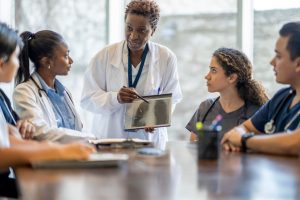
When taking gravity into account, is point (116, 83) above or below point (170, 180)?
above

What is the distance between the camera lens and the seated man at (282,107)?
2150mm

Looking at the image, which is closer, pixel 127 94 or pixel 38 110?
pixel 38 110

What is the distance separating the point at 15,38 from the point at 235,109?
1.39 meters

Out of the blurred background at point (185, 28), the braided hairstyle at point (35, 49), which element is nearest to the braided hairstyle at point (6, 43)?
the braided hairstyle at point (35, 49)

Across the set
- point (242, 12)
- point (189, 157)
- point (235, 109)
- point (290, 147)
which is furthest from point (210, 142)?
point (242, 12)

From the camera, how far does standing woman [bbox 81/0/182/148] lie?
2.99 meters

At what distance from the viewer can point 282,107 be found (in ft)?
7.48

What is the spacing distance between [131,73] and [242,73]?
66cm

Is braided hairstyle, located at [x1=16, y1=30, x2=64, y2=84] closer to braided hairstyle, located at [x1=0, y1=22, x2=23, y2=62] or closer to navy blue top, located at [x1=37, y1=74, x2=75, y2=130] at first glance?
navy blue top, located at [x1=37, y1=74, x2=75, y2=130]

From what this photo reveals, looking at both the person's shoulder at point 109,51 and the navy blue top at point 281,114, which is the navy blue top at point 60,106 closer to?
the person's shoulder at point 109,51

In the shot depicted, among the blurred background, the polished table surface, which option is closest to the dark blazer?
the polished table surface

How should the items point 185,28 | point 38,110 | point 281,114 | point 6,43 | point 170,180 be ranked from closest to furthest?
point 170,180
point 6,43
point 281,114
point 38,110
point 185,28

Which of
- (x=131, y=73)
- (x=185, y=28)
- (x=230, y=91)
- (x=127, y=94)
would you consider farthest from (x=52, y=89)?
(x=185, y=28)

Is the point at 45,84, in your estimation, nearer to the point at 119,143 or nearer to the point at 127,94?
the point at 127,94
